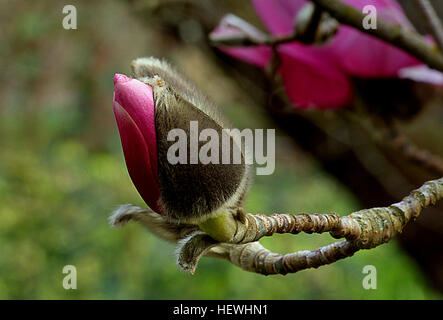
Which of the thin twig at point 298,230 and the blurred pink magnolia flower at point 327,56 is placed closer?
the thin twig at point 298,230

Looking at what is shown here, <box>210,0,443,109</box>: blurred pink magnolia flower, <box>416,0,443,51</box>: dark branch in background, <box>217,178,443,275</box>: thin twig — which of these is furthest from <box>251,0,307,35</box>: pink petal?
<box>217,178,443,275</box>: thin twig

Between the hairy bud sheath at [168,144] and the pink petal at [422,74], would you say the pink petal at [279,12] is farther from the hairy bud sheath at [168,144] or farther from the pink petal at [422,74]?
the hairy bud sheath at [168,144]

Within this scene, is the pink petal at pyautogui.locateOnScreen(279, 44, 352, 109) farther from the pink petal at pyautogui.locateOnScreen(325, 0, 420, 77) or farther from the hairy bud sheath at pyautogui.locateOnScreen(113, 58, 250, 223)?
the hairy bud sheath at pyautogui.locateOnScreen(113, 58, 250, 223)

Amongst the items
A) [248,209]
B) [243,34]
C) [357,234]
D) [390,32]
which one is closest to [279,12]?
[243,34]

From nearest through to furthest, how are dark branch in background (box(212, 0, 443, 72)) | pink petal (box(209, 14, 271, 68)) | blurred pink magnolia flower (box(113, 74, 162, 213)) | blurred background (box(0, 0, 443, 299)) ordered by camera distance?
blurred pink magnolia flower (box(113, 74, 162, 213))
dark branch in background (box(212, 0, 443, 72))
pink petal (box(209, 14, 271, 68))
blurred background (box(0, 0, 443, 299))

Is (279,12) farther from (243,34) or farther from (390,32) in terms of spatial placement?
(390,32)

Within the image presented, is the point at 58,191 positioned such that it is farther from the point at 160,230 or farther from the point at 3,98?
the point at 3,98

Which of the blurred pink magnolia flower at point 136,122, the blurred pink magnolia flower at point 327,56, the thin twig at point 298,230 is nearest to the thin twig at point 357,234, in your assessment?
the thin twig at point 298,230
